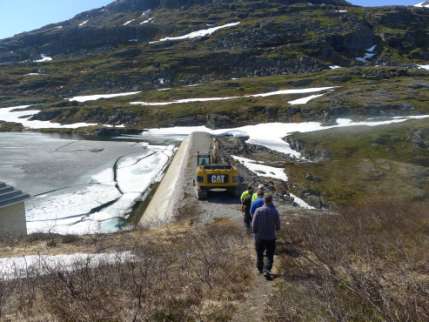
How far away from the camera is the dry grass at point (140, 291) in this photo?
21.5 feet

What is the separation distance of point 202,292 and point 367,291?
289cm

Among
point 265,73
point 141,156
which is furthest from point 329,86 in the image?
point 141,156

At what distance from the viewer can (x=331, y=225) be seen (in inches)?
522

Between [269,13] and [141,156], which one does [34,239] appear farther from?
[269,13]

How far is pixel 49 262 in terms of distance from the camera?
1083 centimetres

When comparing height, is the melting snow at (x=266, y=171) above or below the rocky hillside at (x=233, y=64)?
below

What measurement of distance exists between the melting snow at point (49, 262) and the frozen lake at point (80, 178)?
367cm

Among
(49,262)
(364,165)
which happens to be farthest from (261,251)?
(364,165)

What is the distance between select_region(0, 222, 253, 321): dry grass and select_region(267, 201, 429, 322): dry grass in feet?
3.46

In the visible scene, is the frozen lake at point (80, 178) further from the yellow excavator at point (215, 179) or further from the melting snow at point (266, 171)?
the melting snow at point (266, 171)

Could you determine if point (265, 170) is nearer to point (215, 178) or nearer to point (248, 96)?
point (215, 178)

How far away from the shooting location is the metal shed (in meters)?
15.9

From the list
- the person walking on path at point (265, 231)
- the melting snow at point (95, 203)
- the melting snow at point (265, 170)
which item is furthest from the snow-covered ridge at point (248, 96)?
the person walking on path at point (265, 231)

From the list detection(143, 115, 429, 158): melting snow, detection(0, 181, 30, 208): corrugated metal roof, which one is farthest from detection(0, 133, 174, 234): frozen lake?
detection(143, 115, 429, 158): melting snow
